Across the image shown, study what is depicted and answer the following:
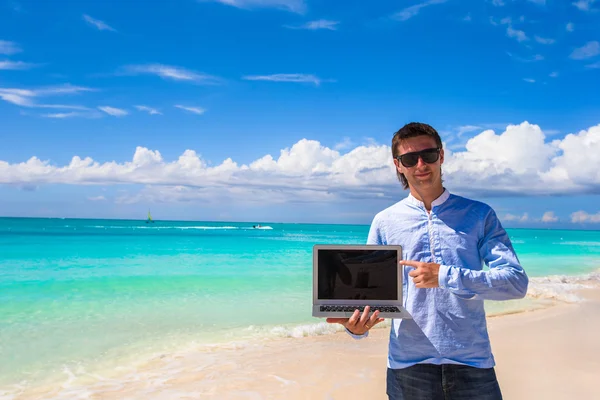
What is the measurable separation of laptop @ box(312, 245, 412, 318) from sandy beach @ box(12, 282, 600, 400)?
3554mm

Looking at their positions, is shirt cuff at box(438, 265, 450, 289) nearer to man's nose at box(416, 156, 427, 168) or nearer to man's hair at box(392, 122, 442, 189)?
man's nose at box(416, 156, 427, 168)

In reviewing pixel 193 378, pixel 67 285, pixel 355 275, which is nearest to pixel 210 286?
pixel 67 285

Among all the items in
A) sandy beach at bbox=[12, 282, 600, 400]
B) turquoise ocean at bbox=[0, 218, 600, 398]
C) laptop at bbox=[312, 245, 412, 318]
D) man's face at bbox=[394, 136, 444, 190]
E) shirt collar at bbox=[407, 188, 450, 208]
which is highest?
man's face at bbox=[394, 136, 444, 190]

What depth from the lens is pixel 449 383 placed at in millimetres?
1859

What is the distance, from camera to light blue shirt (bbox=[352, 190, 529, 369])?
1.77 m

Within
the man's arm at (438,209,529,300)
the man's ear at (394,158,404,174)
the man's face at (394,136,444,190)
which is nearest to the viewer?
the man's arm at (438,209,529,300)

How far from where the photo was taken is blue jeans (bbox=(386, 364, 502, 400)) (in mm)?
1844

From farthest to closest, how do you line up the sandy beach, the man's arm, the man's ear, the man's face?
the sandy beach, the man's ear, the man's face, the man's arm

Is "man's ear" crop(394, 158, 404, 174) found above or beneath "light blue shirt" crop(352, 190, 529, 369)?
above

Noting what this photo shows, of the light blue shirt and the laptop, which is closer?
the light blue shirt

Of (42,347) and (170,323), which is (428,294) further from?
(170,323)

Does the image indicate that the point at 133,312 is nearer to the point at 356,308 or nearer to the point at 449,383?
the point at 356,308

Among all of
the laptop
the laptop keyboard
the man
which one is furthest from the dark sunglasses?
the laptop keyboard

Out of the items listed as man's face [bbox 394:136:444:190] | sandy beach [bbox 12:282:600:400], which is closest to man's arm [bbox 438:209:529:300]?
man's face [bbox 394:136:444:190]
